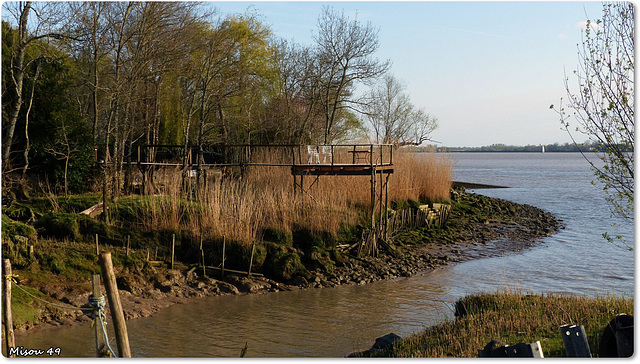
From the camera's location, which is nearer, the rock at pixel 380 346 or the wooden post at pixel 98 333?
the wooden post at pixel 98 333

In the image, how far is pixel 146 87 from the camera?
2622 cm

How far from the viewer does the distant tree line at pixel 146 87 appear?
18209 mm

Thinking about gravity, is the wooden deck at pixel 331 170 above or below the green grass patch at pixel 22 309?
above

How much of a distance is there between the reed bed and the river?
200 centimetres

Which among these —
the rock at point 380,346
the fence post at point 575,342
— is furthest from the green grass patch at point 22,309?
the fence post at point 575,342

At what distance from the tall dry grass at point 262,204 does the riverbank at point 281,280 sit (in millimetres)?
Answer: 1515

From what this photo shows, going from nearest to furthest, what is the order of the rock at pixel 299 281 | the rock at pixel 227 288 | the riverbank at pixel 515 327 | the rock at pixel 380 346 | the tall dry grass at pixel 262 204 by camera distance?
the riverbank at pixel 515 327 < the rock at pixel 380 346 < the rock at pixel 227 288 < the rock at pixel 299 281 < the tall dry grass at pixel 262 204

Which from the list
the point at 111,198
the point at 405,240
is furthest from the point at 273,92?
the point at 111,198

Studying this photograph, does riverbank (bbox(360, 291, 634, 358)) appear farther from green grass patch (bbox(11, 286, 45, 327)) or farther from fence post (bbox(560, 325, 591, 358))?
green grass patch (bbox(11, 286, 45, 327))

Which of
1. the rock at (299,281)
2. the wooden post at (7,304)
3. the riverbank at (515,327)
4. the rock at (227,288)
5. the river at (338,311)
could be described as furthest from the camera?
the rock at (299,281)

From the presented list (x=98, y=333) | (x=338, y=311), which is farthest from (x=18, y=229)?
(x=98, y=333)

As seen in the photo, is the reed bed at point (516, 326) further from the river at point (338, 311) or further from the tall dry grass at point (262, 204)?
the tall dry grass at point (262, 204)

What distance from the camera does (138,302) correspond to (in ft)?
46.3

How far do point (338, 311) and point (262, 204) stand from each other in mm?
5846
